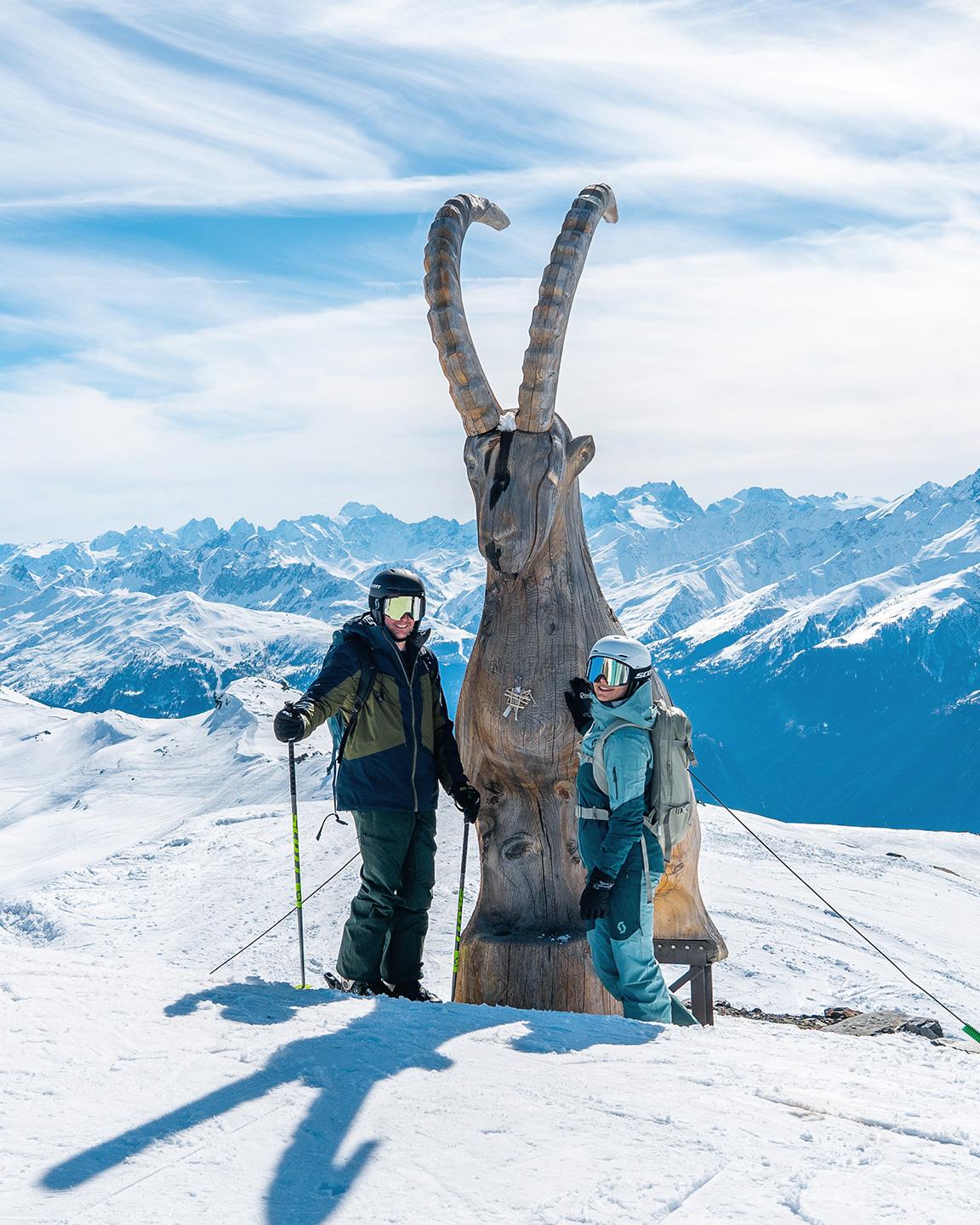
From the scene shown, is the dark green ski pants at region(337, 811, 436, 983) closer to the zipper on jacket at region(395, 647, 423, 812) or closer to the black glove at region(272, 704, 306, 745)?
the zipper on jacket at region(395, 647, 423, 812)

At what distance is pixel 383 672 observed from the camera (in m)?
5.77

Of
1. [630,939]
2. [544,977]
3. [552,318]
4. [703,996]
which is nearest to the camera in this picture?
[630,939]

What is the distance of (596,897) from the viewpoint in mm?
5117

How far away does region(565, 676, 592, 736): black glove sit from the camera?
226 inches

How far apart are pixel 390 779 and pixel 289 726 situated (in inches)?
28.8

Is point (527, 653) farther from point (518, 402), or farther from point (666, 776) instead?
point (518, 402)

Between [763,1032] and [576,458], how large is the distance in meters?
3.31

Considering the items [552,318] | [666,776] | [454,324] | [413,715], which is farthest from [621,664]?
[454,324]

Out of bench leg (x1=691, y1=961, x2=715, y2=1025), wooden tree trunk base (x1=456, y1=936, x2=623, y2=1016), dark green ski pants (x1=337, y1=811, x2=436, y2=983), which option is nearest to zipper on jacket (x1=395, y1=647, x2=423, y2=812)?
dark green ski pants (x1=337, y1=811, x2=436, y2=983)

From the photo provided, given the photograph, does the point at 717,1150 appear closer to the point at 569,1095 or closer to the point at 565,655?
the point at 569,1095

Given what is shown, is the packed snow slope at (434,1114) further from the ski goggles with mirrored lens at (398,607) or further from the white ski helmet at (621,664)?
the ski goggles with mirrored lens at (398,607)

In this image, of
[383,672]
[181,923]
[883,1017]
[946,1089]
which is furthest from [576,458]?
[181,923]

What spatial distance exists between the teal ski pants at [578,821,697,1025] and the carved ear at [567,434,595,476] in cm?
222

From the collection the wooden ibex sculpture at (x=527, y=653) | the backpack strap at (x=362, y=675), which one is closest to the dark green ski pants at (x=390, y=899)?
the backpack strap at (x=362, y=675)
